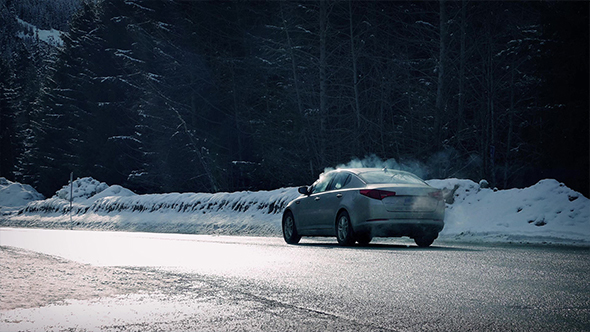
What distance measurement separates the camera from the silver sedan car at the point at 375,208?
1403 cm

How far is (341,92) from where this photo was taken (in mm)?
35156

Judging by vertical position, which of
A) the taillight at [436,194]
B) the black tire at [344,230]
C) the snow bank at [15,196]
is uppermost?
the taillight at [436,194]

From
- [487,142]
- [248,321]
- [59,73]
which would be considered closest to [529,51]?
[487,142]

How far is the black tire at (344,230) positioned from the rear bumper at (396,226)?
0.26 m

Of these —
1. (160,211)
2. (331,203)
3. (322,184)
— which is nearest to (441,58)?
(160,211)

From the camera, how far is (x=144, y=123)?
4706cm

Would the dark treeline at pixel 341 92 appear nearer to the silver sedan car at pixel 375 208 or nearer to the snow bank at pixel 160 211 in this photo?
the snow bank at pixel 160 211

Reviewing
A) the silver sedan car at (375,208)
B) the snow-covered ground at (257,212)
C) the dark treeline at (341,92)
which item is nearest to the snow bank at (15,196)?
the snow-covered ground at (257,212)

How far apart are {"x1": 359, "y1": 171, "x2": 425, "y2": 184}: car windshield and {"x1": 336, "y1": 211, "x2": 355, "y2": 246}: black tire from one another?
2.82ft

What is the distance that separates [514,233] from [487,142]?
12.7m

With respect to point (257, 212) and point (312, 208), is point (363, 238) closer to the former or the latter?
point (312, 208)

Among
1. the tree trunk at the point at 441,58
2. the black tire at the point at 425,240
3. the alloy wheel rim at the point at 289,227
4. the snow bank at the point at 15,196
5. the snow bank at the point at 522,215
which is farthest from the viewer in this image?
the snow bank at the point at 15,196

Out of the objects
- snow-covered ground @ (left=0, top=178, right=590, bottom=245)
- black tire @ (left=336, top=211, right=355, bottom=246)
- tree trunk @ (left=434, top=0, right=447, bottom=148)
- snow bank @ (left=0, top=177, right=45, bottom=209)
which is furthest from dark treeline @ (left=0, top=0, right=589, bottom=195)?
black tire @ (left=336, top=211, right=355, bottom=246)

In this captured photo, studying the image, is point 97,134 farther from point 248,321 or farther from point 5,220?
point 248,321
